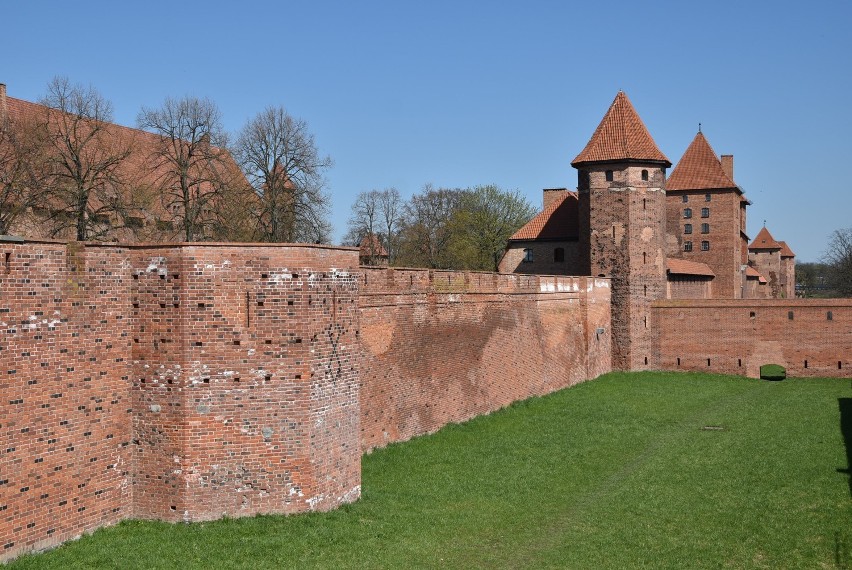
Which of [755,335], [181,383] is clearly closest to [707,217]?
[755,335]

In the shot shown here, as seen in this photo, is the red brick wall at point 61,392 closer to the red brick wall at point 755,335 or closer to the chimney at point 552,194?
the red brick wall at point 755,335

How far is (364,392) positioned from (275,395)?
4.46 metres

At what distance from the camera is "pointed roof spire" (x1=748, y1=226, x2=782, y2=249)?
72.7 m

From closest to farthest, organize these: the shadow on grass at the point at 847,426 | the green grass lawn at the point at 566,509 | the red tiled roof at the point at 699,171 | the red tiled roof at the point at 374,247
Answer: the green grass lawn at the point at 566,509 < the shadow on grass at the point at 847,426 < the red tiled roof at the point at 699,171 < the red tiled roof at the point at 374,247

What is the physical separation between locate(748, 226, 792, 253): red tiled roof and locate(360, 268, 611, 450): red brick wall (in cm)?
5076

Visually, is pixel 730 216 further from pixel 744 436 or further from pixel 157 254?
pixel 157 254

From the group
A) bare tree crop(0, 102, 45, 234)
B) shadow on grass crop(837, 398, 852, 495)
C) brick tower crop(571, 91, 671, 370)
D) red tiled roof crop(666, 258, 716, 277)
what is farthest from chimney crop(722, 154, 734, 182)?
bare tree crop(0, 102, 45, 234)

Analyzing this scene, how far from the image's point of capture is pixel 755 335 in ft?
99.5

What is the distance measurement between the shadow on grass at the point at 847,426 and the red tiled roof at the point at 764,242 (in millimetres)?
52052

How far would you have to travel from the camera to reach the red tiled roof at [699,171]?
1727 inches

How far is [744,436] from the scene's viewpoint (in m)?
18.4

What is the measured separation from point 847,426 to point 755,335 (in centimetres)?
1110

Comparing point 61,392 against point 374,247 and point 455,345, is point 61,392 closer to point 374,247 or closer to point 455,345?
point 455,345

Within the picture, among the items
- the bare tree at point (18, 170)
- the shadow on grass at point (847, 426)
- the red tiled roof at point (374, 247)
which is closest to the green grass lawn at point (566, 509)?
the shadow on grass at point (847, 426)
